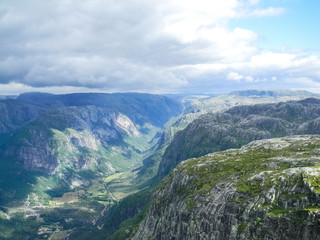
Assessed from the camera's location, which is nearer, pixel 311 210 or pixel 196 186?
pixel 311 210

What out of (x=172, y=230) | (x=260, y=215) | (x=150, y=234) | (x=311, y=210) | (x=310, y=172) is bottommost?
(x=150, y=234)

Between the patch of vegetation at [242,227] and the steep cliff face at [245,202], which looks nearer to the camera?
the steep cliff face at [245,202]

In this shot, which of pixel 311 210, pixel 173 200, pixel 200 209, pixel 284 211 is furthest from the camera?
pixel 173 200

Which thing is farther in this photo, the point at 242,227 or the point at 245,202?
the point at 245,202

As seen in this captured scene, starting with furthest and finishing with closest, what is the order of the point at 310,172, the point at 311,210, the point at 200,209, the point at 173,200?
the point at 173,200 → the point at 200,209 → the point at 310,172 → the point at 311,210

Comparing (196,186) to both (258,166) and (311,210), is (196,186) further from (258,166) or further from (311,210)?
(311,210)

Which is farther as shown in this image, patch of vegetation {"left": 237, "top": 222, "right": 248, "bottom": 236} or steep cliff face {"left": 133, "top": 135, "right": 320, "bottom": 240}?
patch of vegetation {"left": 237, "top": 222, "right": 248, "bottom": 236}

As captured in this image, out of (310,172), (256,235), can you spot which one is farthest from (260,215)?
(310,172)

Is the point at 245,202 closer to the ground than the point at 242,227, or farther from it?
farther from it
